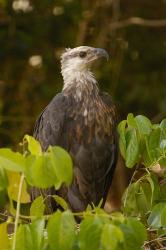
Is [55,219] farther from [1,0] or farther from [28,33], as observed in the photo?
[28,33]

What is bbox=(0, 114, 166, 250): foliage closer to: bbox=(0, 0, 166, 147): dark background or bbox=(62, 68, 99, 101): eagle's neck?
bbox=(62, 68, 99, 101): eagle's neck

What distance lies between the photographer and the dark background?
7719mm

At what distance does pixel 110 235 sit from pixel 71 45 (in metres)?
5.56

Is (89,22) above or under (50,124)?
above

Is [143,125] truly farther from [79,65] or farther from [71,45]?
[71,45]

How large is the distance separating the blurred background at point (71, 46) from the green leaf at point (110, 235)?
4854 mm

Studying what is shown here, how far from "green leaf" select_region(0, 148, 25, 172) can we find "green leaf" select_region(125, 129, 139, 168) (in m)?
0.86

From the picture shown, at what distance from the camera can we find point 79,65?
583 centimetres

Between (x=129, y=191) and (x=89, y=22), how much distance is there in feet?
14.9

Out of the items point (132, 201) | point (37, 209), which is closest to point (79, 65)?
point (132, 201)

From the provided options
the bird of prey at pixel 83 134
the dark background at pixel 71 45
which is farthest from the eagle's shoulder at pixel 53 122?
the dark background at pixel 71 45

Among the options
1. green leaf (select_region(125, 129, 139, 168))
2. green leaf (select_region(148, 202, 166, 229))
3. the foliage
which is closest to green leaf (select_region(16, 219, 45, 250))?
the foliage

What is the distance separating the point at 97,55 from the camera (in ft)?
18.5

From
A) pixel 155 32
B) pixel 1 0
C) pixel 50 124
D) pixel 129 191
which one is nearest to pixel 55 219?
pixel 129 191
